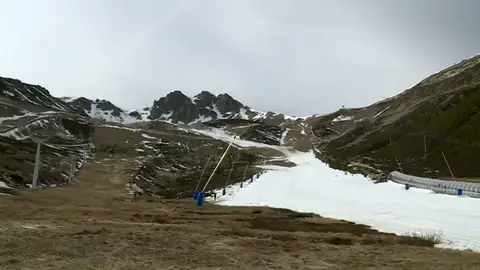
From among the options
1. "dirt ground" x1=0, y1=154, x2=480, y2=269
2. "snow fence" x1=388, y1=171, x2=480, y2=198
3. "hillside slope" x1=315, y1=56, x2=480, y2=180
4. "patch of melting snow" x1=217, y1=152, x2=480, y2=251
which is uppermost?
"hillside slope" x1=315, y1=56, x2=480, y2=180

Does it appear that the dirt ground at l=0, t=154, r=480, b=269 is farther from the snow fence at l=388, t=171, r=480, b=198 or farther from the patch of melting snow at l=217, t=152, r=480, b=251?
the snow fence at l=388, t=171, r=480, b=198

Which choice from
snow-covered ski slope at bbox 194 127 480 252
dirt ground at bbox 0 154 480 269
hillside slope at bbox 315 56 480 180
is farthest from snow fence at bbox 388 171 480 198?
hillside slope at bbox 315 56 480 180

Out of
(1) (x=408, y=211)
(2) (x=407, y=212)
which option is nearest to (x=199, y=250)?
(2) (x=407, y=212)

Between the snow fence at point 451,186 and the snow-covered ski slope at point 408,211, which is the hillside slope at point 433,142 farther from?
the snow-covered ski slope at point 408,211

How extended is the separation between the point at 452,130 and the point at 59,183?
66982 millimetres

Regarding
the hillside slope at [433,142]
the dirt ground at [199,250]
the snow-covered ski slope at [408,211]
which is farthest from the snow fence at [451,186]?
the hillside slope at [433,142]

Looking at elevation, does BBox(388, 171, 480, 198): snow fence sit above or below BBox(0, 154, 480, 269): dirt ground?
above

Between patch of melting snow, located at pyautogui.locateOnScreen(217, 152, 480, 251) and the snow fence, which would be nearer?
patch of melting snow, located at pyautogui.locateOnScreen(217, 152, 480, 251)

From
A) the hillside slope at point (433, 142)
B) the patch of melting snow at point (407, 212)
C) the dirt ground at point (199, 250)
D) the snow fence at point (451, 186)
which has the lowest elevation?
the dirt ground at point (199, 250)

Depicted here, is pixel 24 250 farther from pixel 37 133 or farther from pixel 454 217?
pixel 37 133

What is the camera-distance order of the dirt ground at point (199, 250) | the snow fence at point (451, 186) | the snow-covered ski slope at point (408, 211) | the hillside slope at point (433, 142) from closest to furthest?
the dirt ground at point (199, 250) → the snow-covered ski slope at point (408, 211) → the snow fence at point (451, 186) → the hillside slope at point (433, 142)

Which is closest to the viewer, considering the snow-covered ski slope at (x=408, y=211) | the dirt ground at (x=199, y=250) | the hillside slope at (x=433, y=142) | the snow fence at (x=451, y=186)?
the dirt ground at (x=199, y=250)

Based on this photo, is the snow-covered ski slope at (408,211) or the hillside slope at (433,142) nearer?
the snow-covered ski slope at (408,211)

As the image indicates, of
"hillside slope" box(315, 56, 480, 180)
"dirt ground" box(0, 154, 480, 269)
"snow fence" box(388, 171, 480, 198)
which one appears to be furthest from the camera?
"hillside slope" box(315, 56, 480, 180)
